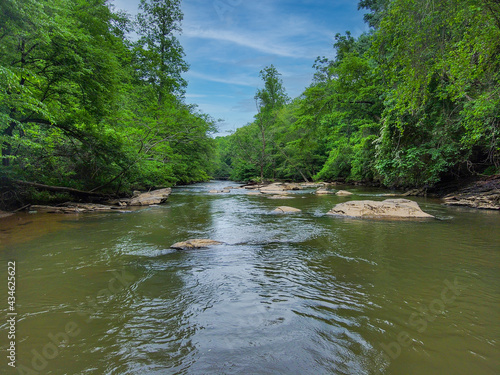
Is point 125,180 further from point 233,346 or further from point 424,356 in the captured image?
point 424,356

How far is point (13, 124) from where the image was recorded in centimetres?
844

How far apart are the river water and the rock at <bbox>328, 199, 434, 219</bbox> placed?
91.9 inches

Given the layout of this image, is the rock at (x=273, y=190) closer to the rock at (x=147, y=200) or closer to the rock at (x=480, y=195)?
the rock at (x=147, y=200)

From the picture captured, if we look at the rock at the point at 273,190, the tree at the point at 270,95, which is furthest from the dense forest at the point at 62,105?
the tree at the point at 270,95

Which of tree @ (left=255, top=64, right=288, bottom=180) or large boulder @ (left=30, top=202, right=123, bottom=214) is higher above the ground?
tree @ (left=255, top=64, right=288, bottom=180)
